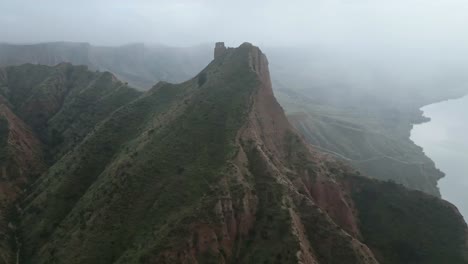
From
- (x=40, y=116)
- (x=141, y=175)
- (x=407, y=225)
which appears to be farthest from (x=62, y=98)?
(x=407, y=225)

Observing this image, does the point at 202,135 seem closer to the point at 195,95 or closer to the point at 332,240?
the point at 195,95

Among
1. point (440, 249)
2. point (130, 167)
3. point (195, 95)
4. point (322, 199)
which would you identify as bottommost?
point (440, 249)

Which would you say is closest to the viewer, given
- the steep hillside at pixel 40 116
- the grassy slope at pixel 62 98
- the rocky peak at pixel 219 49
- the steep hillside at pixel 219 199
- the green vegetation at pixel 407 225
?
the steep hillside at pixel 219 199

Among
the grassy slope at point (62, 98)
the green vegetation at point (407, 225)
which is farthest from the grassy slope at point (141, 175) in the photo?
the green vegetation at point (407, 225)

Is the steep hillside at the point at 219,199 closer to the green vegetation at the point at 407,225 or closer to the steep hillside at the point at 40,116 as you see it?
the green vegetation at the point at 407,225

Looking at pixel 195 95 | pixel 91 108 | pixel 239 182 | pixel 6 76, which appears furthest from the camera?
pixel 6 76

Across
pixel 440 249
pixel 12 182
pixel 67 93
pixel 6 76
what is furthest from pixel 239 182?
pixel 6 76

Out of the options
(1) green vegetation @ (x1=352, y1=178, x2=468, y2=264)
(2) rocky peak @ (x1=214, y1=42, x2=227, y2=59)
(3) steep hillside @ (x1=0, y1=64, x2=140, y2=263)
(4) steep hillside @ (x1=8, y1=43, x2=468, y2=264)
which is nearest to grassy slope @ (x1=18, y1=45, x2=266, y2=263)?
(4) steep hillside @ (x1=8, y1=43, x2=468, y2=264)

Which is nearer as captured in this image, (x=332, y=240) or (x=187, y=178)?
(x=332, y=240)

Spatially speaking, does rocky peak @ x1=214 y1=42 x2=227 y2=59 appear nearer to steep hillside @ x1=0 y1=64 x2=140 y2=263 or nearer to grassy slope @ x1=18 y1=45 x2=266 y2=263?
grassy slope @ x1=18 y1=45 x2=266 y2=263

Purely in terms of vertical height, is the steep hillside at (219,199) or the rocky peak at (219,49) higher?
the rocky peak at (219,49)
